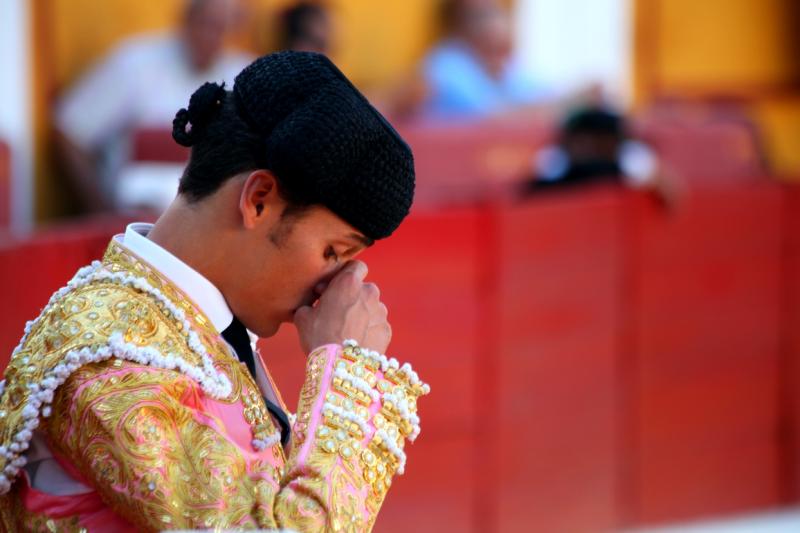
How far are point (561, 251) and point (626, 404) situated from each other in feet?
2.21

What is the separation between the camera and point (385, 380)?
159 cm

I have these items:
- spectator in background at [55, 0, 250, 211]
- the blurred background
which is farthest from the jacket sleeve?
spectator in background at [55, 0, 250, 211]

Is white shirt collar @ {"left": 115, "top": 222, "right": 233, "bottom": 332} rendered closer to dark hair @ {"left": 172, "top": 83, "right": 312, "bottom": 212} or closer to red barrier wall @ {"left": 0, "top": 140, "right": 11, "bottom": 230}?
dark hair @ {"left": 172, "top": 83, "right": 312, "bottom": 212}

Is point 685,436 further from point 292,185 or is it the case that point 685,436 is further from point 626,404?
point 292,185

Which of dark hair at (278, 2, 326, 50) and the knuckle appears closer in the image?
the knuckle

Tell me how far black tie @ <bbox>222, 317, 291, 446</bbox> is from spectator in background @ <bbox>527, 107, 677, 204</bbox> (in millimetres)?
3742

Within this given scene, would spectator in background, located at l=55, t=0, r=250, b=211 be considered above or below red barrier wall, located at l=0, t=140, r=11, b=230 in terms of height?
above

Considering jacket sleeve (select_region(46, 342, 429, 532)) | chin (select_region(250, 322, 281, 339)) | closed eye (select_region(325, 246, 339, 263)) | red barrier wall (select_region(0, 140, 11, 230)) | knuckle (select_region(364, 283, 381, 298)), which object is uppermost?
red barrier wall (select_region(0, 140, 11, 230))

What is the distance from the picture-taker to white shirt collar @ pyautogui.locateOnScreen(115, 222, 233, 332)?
Answer: 1.57 meters

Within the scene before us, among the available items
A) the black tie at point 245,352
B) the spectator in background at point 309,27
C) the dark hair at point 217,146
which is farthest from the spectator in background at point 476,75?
the dark hair at point 217,146

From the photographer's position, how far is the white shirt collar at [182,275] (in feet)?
5.16

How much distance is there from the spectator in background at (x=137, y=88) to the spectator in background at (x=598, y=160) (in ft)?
4.09

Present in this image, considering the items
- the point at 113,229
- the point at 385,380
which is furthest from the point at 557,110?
the point at 385,380

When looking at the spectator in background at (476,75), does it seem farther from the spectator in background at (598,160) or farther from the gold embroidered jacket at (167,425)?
the gold embroidered jacket at (167,425)
